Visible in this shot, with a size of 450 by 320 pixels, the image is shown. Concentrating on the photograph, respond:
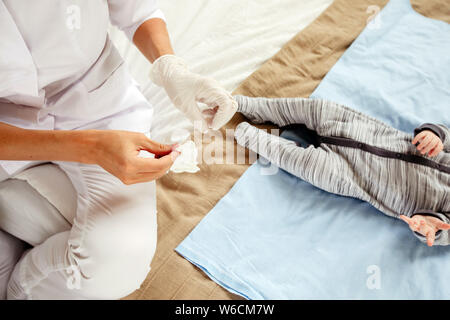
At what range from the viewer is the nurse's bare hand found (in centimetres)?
62

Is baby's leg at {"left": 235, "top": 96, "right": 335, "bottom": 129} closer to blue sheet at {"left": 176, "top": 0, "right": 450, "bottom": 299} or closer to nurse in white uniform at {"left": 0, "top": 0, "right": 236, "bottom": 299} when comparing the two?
blue sheet at {"left": 176, "top": 0, "right": 450, "bottom": 299}

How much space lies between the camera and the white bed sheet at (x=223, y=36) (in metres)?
1.09

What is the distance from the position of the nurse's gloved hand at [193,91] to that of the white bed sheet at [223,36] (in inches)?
7.6

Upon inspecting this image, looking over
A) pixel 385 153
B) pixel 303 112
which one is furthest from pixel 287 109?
pixel 385 153

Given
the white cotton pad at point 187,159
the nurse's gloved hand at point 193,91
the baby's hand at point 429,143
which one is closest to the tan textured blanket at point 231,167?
the white cotton pad at point 187,159

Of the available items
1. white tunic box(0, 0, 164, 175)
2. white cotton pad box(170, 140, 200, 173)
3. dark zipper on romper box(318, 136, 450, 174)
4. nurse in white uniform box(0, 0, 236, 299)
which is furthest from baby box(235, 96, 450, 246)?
white tunic box(0, 0, 164, 175)

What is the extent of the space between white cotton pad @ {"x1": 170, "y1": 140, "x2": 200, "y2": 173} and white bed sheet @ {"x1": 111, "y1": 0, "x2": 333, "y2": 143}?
0.08 m

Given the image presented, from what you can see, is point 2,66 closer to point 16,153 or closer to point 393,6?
point 16,153

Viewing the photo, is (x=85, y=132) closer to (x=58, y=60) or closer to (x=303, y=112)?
(x=58, y=60)

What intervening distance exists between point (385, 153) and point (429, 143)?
10 centimetres

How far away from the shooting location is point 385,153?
95 cm

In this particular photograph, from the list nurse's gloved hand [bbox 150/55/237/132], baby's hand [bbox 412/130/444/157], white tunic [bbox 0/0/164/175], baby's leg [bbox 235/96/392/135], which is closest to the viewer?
white tunic [bbox 0/0/164/175]

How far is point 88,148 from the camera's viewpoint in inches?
25.5
